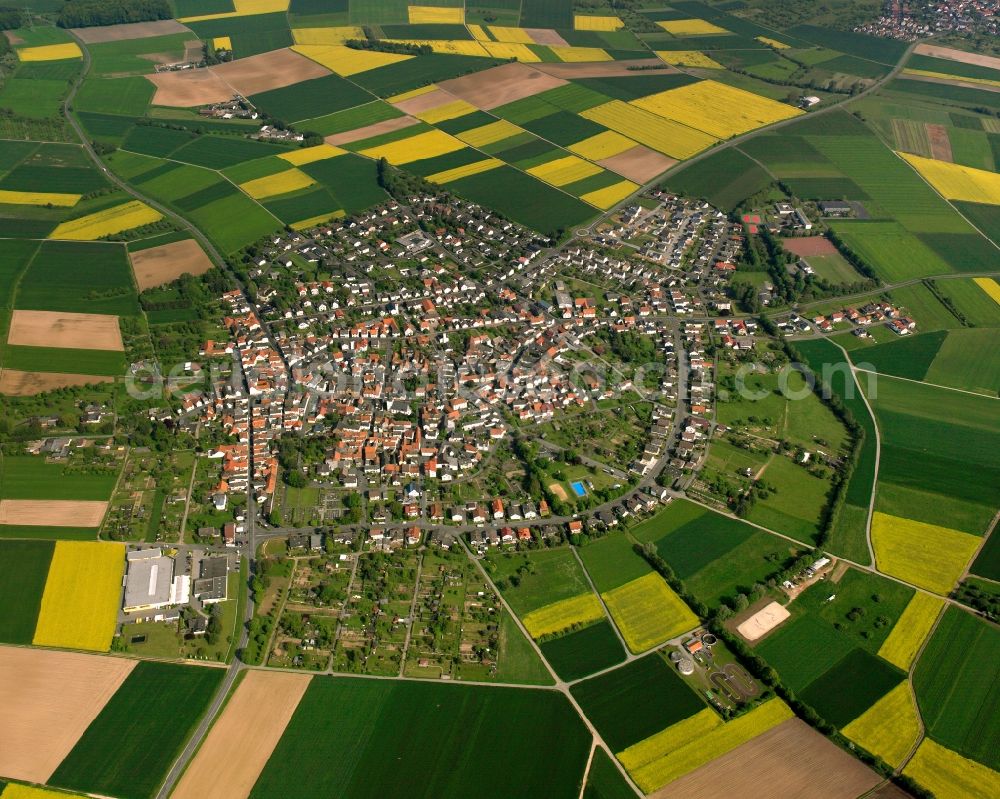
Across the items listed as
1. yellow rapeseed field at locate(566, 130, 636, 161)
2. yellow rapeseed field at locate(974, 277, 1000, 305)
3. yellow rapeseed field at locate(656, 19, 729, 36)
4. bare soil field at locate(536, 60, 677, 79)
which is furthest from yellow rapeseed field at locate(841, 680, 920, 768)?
yellow rapeseed field at locate(656, 19, 729, 36)

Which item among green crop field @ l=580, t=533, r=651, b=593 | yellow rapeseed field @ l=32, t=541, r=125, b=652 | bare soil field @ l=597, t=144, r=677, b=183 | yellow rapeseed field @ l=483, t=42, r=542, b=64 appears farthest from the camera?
yellow rapeseed field @ l=483, t=42, r=542, b=64

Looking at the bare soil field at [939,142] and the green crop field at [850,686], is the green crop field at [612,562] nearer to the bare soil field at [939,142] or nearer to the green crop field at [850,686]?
the green crop field at [850,686]

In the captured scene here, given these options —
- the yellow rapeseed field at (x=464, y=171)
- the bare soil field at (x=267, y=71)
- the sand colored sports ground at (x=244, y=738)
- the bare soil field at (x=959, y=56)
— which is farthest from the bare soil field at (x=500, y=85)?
the sand colored sports ground at (x=244, y=738)

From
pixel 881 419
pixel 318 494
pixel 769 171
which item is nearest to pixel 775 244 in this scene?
pixel 769 171

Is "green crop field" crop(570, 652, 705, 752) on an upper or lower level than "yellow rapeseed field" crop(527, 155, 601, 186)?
lower

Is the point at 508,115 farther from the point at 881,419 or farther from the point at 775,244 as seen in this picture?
the point at 881,419

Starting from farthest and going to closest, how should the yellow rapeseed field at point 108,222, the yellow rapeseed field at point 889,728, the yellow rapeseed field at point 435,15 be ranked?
the yellow rapeseed field at point 435,15
the yellow rapeseed field at point 108,222
the yellow rapeseed field at point 889,728

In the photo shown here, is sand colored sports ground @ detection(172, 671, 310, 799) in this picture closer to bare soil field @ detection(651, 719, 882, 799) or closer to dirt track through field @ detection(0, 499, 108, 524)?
dirt track through field @ detection(0, 499, 108, 524)
